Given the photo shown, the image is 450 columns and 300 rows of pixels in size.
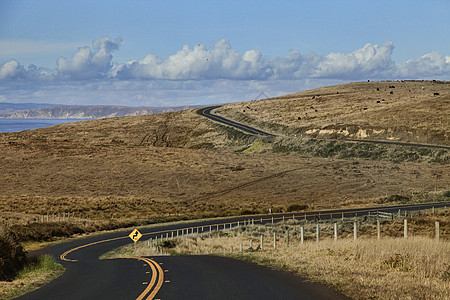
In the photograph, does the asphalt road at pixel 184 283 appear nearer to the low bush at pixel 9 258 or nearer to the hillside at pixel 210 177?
the low bush at pixel 9 258

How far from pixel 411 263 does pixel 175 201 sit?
55.1 meters

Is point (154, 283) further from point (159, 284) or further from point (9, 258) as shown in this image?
point (9, 258)

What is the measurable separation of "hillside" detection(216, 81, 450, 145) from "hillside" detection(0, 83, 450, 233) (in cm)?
115

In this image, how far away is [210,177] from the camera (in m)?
81.3

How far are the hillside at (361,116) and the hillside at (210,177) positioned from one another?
45.4 inches

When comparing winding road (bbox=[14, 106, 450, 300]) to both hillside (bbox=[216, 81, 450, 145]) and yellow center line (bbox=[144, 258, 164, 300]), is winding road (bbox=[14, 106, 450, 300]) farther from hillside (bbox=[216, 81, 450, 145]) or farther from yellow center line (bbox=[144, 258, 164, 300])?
hillside (bbox=[216, 81, 450, 145])

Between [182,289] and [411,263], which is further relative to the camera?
[411,263]

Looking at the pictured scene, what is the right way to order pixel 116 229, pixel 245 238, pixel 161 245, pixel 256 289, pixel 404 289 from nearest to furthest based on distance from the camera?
pixel 404 289
pixel 256 289
pixel 161 245
pixel 245 238
pixel 116 229

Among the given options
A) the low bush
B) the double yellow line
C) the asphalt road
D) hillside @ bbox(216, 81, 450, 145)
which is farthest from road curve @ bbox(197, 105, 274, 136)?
the double yellow line

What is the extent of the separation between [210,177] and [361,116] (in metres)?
55.5

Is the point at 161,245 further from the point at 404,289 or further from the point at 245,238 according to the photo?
the point at 404,289

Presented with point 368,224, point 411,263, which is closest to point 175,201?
point 368,224

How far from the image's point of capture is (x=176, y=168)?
8856cm

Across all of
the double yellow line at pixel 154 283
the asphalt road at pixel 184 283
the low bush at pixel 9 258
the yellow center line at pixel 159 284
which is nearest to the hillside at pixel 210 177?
the low bush at pixel 9 258
